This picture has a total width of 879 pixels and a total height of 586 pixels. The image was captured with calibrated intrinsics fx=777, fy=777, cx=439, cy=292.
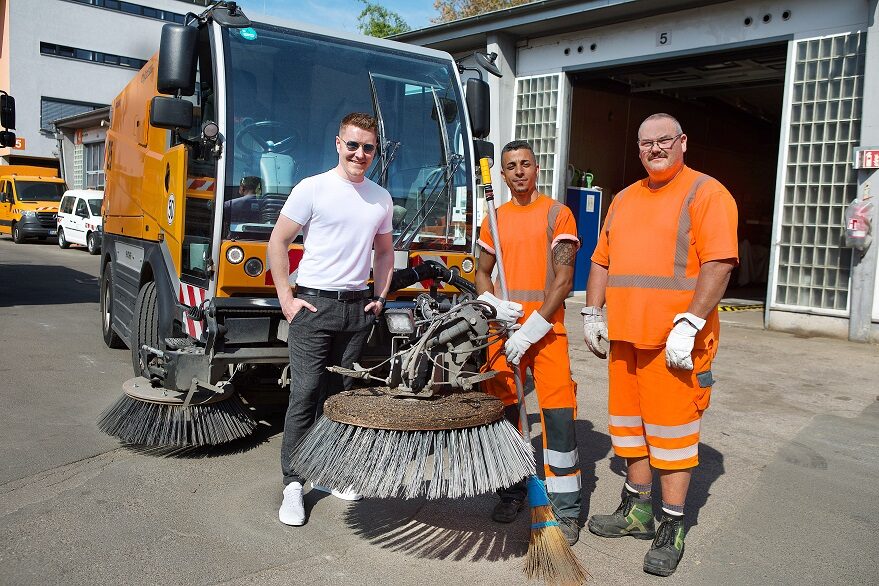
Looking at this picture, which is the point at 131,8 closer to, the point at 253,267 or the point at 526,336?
the point at 253,267

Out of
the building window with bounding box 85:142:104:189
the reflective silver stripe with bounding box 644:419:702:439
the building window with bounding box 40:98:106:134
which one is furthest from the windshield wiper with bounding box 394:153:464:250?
the building window with bounding box 40:98:106:134

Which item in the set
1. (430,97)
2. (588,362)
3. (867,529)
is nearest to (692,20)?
(588,362)

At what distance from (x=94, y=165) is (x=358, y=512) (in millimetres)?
31428

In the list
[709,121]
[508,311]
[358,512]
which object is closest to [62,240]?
[709,121]

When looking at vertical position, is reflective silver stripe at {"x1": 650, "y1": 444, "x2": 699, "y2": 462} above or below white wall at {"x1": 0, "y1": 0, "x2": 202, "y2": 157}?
below

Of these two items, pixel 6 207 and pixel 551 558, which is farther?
pixel 6 207

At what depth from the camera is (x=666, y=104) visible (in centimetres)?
1759

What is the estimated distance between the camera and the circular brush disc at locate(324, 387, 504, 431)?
290 cm

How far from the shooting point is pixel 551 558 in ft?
10.3

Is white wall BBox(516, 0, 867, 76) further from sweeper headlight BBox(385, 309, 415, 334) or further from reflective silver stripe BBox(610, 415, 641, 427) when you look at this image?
reflective silver stripe BBox(610, 415, 641, 427)

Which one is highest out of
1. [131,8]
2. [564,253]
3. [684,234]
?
[131,8]

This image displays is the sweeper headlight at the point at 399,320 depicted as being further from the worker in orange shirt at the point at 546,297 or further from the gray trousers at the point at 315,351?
the worker in orange shirt at the point at 546,297

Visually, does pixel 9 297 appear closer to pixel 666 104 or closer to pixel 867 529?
pixel 867 529

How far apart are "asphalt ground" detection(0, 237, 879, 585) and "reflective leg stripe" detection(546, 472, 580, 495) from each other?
246mm
